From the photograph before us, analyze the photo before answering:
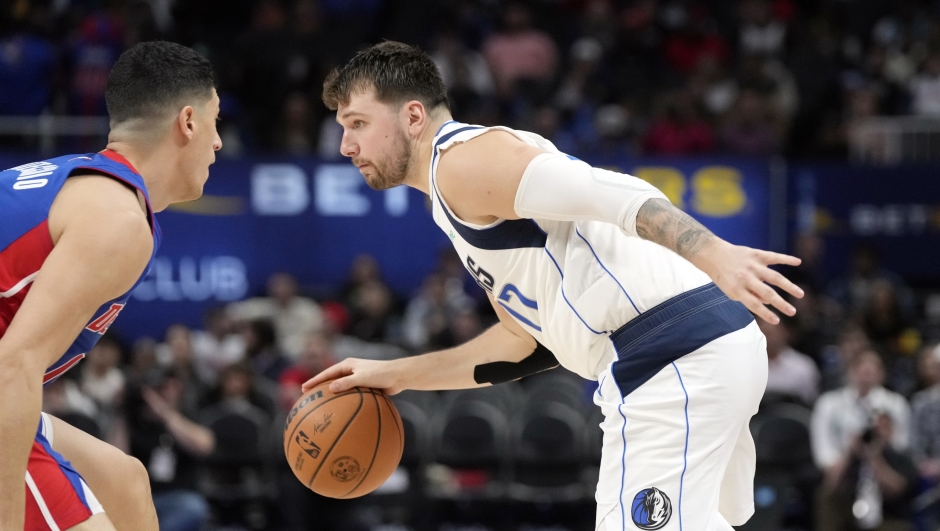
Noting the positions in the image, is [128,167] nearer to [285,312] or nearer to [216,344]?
[216,344]

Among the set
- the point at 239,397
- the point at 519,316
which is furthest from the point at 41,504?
the point at 239,397

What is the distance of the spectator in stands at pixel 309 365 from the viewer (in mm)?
9422

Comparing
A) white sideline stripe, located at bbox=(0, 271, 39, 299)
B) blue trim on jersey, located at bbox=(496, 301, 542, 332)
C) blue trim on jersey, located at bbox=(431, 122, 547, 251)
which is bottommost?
blue trim on jersey, located at bbox=(496, 301, 542, 332)

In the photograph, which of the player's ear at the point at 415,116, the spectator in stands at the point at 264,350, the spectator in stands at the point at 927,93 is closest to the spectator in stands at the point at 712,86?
the spectator in stands at the point at 927,93

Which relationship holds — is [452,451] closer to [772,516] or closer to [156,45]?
[772,516]

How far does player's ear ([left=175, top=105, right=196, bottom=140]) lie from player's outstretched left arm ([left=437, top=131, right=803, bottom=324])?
0.79m

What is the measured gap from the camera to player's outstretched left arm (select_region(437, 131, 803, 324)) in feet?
10.1

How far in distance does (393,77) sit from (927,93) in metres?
11.8

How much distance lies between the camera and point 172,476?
8.52 m

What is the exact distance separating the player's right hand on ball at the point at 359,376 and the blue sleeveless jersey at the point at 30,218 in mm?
1169

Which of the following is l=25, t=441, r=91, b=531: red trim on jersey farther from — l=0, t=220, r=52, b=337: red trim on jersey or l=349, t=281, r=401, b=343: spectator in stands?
l=349, t=281, r=401, b=343: spectator in stands

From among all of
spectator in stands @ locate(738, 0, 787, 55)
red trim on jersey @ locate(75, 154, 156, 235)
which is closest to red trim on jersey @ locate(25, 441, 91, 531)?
red trim on jersey @ locate(75, 154, 156, 235)

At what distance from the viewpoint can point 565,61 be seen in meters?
14.9

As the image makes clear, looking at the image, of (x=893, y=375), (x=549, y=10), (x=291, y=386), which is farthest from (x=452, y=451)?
(x=549, y=10)
